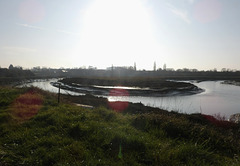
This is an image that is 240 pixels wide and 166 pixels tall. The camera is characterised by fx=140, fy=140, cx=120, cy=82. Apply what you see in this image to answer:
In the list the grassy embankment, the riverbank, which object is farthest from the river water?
the grassy embankment

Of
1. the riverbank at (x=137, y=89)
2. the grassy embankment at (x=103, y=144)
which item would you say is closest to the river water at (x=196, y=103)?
the riverbank at (x=137, y=89)

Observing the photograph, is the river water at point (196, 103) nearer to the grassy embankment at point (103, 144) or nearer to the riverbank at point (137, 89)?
the riverbank at point (137, 89)

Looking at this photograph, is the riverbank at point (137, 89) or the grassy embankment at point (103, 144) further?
the riverbank at point (137, 89)

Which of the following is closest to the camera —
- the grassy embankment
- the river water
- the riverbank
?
the grassy embankment

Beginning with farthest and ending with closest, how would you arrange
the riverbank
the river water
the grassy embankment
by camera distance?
the riverbank
the river water
the grassy embankment

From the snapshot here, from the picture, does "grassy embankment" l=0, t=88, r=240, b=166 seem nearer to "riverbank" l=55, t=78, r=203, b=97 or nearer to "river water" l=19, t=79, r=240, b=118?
"river water" l=19, t=79, r=240, b=118

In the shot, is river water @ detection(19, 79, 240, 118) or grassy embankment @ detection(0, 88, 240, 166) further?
river water @ detection(19, 79, 240, 118)

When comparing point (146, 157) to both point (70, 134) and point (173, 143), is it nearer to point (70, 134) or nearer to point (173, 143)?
point (173, 143)

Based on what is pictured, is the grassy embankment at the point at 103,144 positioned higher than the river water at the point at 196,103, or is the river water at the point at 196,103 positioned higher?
the grassy embankment at the point at 103,144

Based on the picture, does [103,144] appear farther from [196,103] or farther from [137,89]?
[137,89]

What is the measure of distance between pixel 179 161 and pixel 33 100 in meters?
9.92

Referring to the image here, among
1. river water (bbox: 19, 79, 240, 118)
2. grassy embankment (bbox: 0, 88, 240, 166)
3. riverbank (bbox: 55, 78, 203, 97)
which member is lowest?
river water (bbox: 19, 79, 240, 118)

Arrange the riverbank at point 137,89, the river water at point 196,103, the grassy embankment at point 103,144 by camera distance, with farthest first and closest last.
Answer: the riverbank at point 137,89 < the river water at point 196,103 < the grassy embankment at point 103,144

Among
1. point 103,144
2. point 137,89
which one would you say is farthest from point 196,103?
point 103,144
